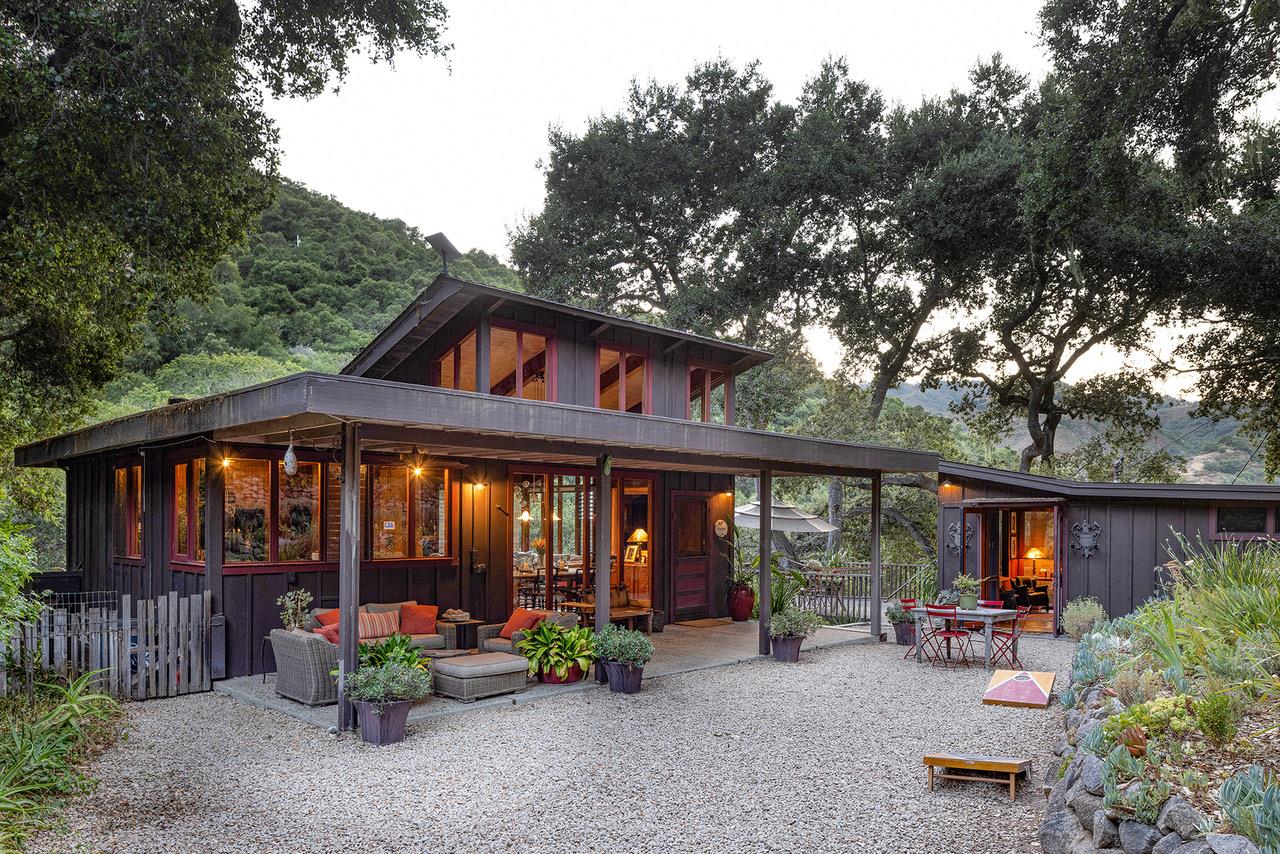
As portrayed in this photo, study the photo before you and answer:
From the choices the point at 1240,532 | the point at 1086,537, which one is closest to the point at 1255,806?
the point at 1240,532

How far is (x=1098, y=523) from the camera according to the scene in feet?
45.2

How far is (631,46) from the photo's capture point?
2566cm

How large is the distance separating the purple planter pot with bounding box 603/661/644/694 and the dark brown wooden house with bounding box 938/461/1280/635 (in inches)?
291

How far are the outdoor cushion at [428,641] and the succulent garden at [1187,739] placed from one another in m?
6.38


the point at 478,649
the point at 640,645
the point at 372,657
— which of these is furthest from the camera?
the point at 478,649

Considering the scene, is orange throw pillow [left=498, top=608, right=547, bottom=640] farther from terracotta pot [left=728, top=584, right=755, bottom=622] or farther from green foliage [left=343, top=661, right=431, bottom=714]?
terracotta pot [left=728, top=584, right=755, bottom=622]

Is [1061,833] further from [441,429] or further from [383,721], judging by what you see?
[441,429]

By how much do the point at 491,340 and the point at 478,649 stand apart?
4.14m

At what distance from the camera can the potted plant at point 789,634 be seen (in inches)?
434

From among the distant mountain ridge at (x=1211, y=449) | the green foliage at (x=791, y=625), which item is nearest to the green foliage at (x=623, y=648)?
the green foliage at (x=791, y=625)

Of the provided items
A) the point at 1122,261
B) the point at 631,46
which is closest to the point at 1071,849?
the point at 1122,261

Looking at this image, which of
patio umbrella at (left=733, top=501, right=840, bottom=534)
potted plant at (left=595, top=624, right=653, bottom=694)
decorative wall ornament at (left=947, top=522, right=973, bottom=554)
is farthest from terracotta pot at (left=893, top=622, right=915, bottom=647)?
potted plant at (left=595, top=624, right=653, bottom=694)

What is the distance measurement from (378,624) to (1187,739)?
A: 762 centimetres

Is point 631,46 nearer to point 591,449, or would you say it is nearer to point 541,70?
point 541,70
